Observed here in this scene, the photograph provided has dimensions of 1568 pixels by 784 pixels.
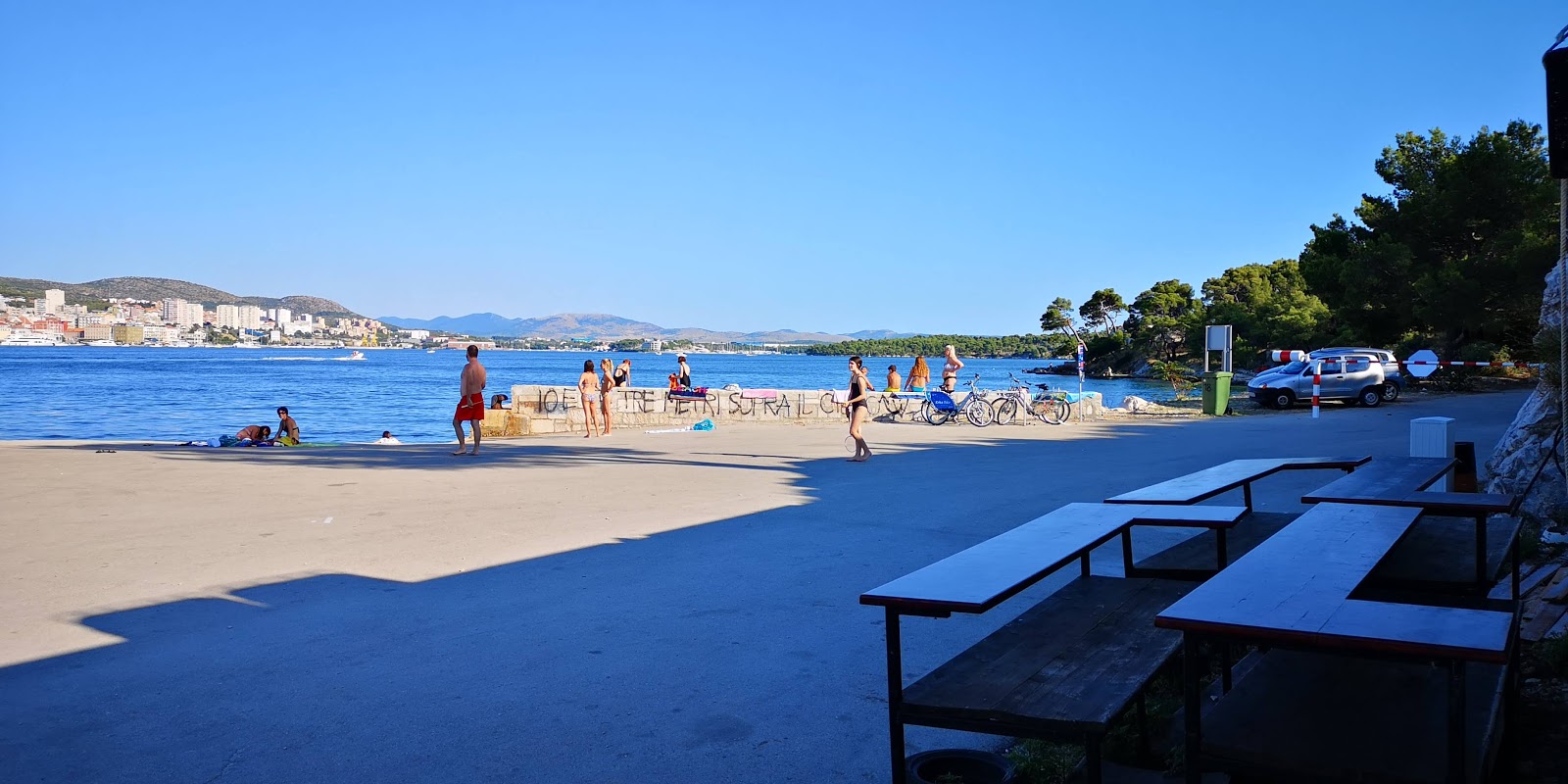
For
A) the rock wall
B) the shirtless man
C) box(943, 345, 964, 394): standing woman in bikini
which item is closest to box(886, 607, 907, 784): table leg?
the rock wall

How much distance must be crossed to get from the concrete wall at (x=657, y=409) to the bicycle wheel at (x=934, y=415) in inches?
31.2

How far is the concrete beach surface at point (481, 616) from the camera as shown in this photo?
3.88 m

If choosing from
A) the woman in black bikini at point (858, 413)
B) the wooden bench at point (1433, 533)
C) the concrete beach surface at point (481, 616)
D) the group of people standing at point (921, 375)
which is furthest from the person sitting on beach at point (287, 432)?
the wooden bench at point (1433, 533)

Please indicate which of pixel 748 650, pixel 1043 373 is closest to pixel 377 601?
pixel 748 650

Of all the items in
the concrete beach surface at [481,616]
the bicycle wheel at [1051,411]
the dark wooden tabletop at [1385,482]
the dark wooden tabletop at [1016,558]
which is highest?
the dark wooden tabletop at [1016,558]

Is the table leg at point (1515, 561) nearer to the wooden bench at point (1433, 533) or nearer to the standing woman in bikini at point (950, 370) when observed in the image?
the wooden bench at point (1433, 533)

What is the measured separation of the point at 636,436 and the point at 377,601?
13.3 m

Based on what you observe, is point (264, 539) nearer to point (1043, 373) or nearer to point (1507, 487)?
point (1507, 487)

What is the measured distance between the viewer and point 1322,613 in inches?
106

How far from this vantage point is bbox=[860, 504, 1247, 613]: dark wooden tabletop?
3168 mm

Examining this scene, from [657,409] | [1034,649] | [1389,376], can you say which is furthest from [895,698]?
[1389,376]

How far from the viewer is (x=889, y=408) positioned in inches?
923

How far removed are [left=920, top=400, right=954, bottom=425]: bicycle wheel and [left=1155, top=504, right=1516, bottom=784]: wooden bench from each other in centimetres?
1861

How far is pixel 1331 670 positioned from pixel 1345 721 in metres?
0.54
